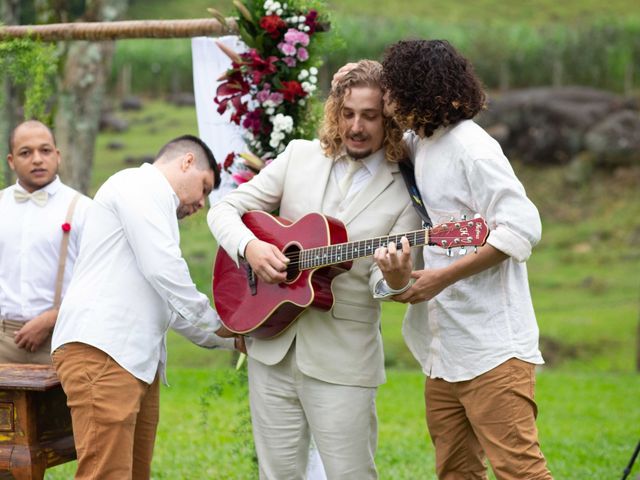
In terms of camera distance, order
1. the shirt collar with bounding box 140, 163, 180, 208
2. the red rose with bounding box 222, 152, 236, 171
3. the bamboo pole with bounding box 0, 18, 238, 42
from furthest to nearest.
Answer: the bamboo pole with bounding box 0, 18, 238, 42
the red rose with bounding box 222, 152, 236, 171
the shirt collar with bounding box 140, 163, 180, 208

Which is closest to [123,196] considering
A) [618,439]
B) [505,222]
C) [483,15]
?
[505,222]

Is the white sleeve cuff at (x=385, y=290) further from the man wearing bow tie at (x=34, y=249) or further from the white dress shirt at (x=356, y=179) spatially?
the man wearing bow tie at (x=34, y=249)

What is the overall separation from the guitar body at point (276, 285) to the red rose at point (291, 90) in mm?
1098

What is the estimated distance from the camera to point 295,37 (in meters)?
5.68

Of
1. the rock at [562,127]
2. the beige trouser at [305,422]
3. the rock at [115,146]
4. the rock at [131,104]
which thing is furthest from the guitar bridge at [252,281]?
the rock at [131,104]

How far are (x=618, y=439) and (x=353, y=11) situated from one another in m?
20.8

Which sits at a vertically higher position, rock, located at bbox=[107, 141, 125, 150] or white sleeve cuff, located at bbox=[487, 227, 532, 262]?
white sleeve cuff, located at bbox=[487, 227, 532, 262]

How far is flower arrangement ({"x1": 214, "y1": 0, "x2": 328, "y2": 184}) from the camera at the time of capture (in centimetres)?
571

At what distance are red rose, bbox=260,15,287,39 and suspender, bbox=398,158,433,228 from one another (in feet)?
4.69

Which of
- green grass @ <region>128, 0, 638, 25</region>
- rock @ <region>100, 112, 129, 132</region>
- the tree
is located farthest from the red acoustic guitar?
green grass @ <region>128, 0, 638, 25</region>

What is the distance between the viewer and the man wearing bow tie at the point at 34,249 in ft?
18.8

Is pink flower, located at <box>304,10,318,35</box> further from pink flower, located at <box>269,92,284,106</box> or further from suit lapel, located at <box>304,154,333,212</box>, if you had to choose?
suit lapel, located at <box>304,154,333,212</box>

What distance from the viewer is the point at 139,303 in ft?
15.4

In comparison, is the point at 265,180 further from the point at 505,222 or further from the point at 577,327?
the point at 577,327
